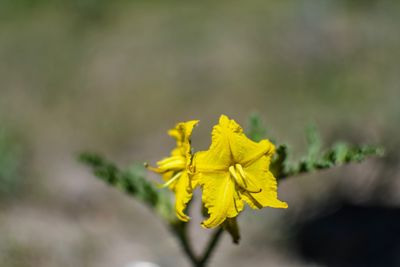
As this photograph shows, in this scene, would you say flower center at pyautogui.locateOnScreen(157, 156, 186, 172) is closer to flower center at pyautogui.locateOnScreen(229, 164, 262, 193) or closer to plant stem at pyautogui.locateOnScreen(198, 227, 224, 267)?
flower center at pyautogui.locateOnScreen(229, 164, 262, 193)

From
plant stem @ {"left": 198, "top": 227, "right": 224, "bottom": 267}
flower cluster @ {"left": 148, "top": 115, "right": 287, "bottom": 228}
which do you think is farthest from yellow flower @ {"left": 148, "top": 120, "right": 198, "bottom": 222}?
plant stem @ {"left": 198, "top": 227, "right": 224, "bottom": 267}

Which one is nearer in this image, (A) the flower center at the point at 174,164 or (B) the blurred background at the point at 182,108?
(A) the flower center at the point at 174,164

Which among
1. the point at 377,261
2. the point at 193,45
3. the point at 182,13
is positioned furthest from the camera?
the point at 182,13

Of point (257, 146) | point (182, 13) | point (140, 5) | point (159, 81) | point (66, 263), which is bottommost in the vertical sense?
point (257, 146)

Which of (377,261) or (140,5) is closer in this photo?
(377,261)

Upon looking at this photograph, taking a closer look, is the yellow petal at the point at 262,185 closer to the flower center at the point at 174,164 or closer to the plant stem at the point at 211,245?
the flower center at the point at 174,164

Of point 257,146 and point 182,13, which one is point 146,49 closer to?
point 182,13

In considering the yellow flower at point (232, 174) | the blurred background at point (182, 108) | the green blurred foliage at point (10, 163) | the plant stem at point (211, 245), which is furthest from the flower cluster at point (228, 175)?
the green blurred foliage at point (10, 163)

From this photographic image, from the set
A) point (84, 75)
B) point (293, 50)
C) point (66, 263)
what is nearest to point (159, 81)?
point (84, 75)
